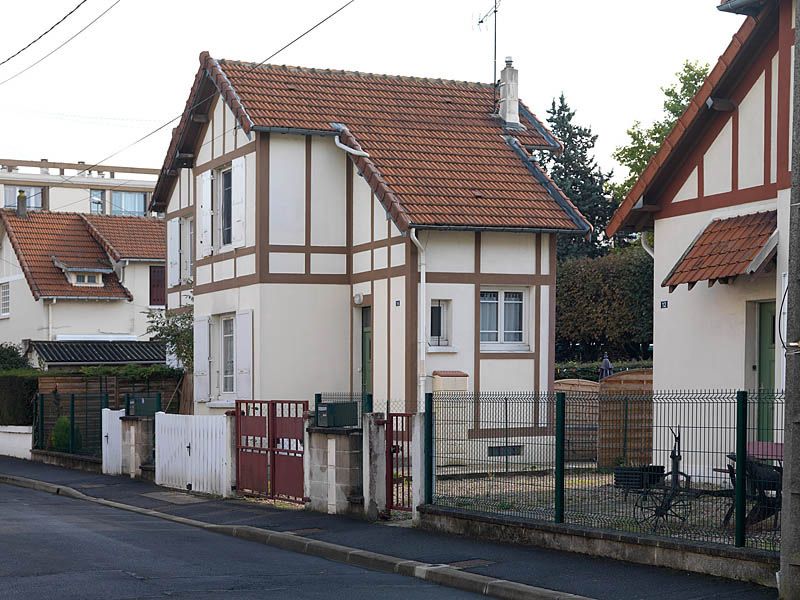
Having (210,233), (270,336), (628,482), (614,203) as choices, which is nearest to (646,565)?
(628,482)

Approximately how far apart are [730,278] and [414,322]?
325 inches

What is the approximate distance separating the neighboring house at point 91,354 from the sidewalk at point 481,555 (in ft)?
64.3

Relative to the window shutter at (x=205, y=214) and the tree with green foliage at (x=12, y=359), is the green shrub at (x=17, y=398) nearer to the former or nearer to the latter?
the window shutter at (x=205, y=214)

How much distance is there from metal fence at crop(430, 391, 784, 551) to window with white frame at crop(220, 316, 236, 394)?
1211 centimetres

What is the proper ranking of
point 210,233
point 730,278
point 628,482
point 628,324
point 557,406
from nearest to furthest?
point 628,482
point 557,406
point 730,278
point 210,233
point 628,324

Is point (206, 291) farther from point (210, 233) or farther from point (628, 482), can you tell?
point (628, 482)

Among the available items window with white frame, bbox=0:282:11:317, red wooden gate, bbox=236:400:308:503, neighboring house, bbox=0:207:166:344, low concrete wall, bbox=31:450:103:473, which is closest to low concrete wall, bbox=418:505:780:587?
red wooden gate, bbox=236:400:308:503

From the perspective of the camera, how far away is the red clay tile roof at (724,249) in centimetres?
1546

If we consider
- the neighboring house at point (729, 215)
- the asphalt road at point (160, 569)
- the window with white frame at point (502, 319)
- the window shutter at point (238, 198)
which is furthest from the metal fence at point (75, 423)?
the neighboring house at point (729, 215)

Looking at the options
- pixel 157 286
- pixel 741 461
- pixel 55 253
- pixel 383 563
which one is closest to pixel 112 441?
pixel 383 563

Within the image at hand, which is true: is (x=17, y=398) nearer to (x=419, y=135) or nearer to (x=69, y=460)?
(x=69, y=460)

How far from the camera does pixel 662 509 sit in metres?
12.1

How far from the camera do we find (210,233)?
90.2ft

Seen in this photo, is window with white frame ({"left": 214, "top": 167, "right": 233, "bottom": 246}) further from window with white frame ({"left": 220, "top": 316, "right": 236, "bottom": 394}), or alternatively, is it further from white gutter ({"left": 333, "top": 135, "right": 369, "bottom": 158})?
white gutter ({"left": 333, "top": 135, "right": 369, "bottom": 158})
